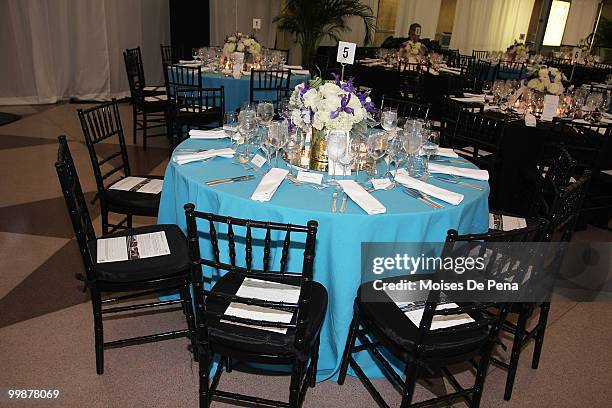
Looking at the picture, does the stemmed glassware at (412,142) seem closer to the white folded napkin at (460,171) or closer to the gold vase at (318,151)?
the white folded napkin at (460,171)

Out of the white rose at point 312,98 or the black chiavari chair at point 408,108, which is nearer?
the white rose at point 312,98

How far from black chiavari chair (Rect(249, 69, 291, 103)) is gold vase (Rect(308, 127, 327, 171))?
2.84 metres

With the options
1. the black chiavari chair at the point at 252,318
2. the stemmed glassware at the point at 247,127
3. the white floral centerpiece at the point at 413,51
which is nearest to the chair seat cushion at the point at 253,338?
the black chiavari chair at the point at 252,318

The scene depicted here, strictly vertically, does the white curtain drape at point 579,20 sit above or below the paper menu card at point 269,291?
above

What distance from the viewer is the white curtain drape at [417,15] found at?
39.7 ft

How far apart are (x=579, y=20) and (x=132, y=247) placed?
1651 centimetres

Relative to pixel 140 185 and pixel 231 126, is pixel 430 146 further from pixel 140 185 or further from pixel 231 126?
pixel 140 185

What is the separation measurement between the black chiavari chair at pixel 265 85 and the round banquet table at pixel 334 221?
3.04m

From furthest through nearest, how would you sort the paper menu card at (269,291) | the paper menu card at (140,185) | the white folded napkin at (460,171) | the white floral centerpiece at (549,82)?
the white floral centerpiece at (549,82) < the paper menu card at (140,185) < the white folded napkin at (460,171) < the paper menu card at (269,291)

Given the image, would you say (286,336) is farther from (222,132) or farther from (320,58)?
(320,58)

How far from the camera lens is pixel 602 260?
373 cm

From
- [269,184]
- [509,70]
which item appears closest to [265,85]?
[269,184]

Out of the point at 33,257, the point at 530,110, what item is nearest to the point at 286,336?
the point at 33,257

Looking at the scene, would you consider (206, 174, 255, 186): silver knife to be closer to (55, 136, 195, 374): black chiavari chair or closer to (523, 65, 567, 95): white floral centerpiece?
(55, 136, 195, 374): black chiavari chair
